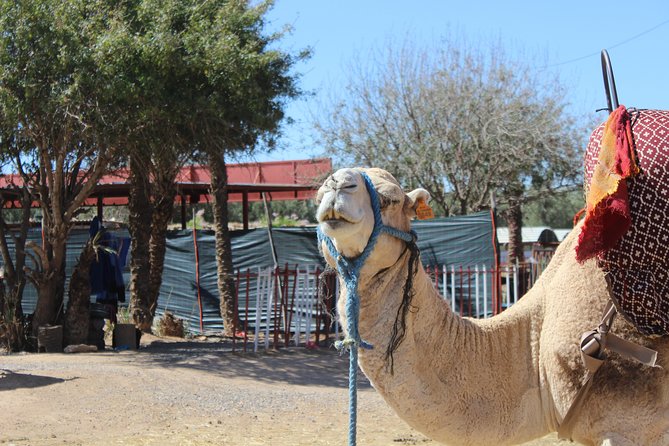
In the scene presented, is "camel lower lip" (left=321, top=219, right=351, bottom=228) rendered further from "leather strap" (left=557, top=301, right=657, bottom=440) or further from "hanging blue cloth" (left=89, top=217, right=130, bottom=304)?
"hanging blue cloth" (left=89, top=217, right=130, bottom=304)

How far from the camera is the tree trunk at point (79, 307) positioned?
13758 millimetres

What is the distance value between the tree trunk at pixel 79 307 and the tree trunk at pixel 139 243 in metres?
2.00

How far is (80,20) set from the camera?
12.7m

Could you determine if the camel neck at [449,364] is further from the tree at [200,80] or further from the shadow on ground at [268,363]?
the tree at [200,80]

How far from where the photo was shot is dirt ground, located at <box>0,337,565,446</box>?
7809 mm

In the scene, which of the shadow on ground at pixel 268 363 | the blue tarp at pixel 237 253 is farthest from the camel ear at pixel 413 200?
the blue tarp at pixel 237 253

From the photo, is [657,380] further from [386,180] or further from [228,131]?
[228,131]

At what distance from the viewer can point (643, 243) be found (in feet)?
11.4

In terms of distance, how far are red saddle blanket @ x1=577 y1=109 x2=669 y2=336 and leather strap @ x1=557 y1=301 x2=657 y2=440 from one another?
0.27ft

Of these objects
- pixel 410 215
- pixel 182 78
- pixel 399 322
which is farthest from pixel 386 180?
pixel 182 78

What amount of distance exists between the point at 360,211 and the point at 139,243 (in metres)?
13.3

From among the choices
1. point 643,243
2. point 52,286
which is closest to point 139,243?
point 52,286

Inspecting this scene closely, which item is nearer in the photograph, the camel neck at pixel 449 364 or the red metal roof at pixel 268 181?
the camel neck at pixel 449 364

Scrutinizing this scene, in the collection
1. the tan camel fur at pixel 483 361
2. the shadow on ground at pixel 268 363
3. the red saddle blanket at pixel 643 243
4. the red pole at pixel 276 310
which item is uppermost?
the red saddle blanket at pixel 643 243
